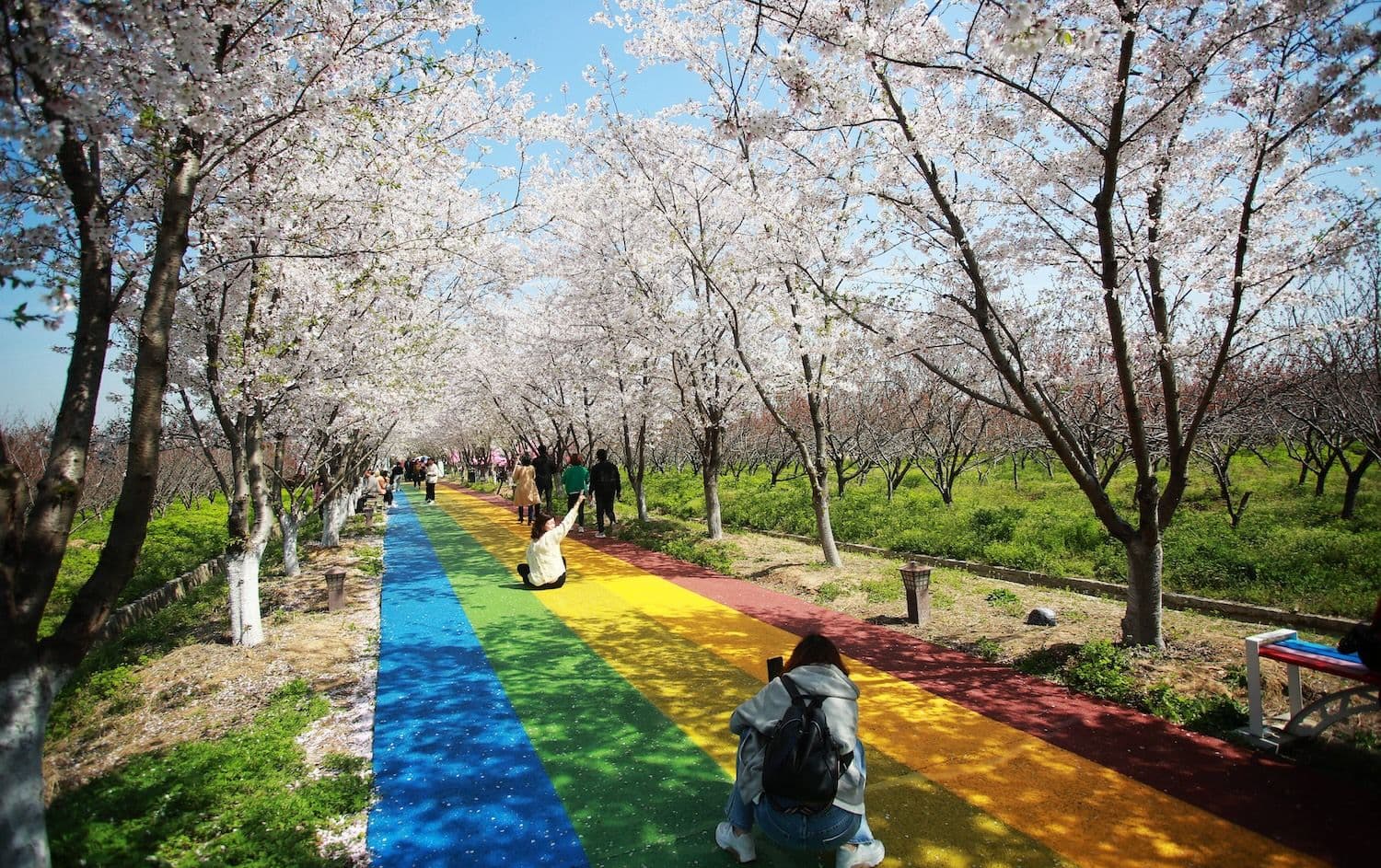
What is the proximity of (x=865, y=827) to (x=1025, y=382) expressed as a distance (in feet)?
16.0

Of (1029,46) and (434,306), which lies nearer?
(1029,46)

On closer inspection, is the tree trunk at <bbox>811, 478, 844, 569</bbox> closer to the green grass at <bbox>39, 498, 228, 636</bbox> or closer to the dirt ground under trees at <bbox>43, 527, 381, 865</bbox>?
the dirt ground under trees at <bbox>43, 527, 381, 865</bbox>

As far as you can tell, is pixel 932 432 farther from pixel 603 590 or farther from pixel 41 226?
pixel 41 226

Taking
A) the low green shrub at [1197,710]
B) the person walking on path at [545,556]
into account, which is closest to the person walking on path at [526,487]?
the person walking on path at [545,556]

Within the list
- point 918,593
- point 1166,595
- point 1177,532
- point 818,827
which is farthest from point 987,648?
point 1177,532

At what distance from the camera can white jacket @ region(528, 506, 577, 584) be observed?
33.3 ft

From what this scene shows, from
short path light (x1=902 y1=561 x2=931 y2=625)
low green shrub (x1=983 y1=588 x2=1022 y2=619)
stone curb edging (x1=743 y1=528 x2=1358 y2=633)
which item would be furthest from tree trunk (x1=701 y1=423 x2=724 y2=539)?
short path light (x1=902 y1=561 x2=931 y2=625)

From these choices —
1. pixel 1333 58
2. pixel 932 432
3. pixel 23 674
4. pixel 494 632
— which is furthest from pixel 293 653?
pixel 932 432

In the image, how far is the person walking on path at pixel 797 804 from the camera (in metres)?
3.19

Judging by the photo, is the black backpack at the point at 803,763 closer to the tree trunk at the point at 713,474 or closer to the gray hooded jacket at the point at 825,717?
the gray hooded jacket at the point at 825,717

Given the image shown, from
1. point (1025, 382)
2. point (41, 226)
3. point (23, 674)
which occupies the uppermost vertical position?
point (41, 226)

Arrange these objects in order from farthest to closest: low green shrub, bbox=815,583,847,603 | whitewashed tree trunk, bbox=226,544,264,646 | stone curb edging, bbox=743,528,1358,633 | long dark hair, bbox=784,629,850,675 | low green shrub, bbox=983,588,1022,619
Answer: low green shrub, bbox=815,583,847,603, low green shrub, bbox=983,588,1022,619, stone curb edging, bbox=743,528,1358,633, whitewashed tree trunk, bbox=226,544,264,646, long dark hair, bbox=784,629,850,675

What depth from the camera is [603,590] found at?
1018 cm

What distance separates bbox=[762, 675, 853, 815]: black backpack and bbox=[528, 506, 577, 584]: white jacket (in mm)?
7338
